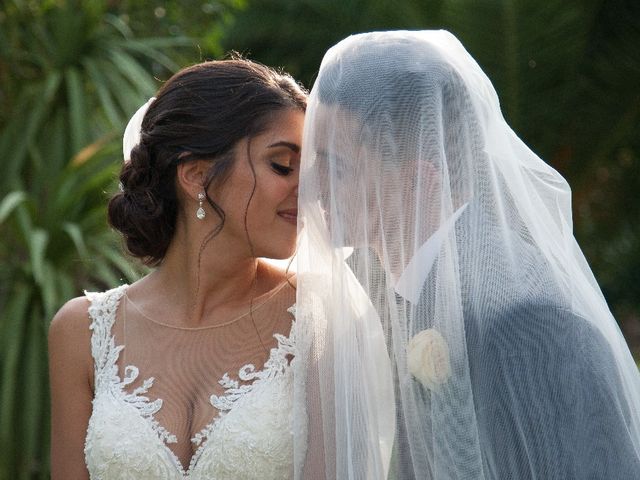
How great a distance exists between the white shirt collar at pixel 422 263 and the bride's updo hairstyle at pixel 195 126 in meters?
0.79

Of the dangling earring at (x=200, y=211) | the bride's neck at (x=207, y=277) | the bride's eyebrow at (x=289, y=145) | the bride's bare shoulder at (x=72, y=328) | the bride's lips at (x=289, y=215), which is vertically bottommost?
the bride's bare shoulder at (x=72, y=328)

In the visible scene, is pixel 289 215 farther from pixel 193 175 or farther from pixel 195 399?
pixel 195 399

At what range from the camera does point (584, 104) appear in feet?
24.9

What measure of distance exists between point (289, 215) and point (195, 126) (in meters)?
0.36

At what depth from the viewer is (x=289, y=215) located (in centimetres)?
296

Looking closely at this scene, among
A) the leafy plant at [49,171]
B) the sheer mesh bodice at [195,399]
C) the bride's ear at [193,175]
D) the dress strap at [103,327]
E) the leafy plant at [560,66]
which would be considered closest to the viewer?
the sheer mesh bodice at [195,399]

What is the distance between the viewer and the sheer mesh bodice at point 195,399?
2873mm

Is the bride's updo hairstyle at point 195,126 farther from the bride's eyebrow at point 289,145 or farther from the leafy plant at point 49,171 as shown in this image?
the leafy plant at point 49,171

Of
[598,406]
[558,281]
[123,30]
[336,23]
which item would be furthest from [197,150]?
[336,23]

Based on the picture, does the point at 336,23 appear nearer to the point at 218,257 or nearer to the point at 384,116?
the point at 218,257

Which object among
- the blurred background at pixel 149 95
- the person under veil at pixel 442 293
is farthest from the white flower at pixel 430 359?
the blurred background at pixel 149 95

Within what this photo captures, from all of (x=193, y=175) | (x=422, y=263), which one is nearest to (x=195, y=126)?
(x=193, y=175)

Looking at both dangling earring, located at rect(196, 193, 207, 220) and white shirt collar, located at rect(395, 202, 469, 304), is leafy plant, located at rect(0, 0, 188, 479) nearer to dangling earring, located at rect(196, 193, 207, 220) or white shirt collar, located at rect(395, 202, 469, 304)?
dangling earring, located at rect(196, 193, 207, 220)

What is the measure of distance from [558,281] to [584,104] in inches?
218
